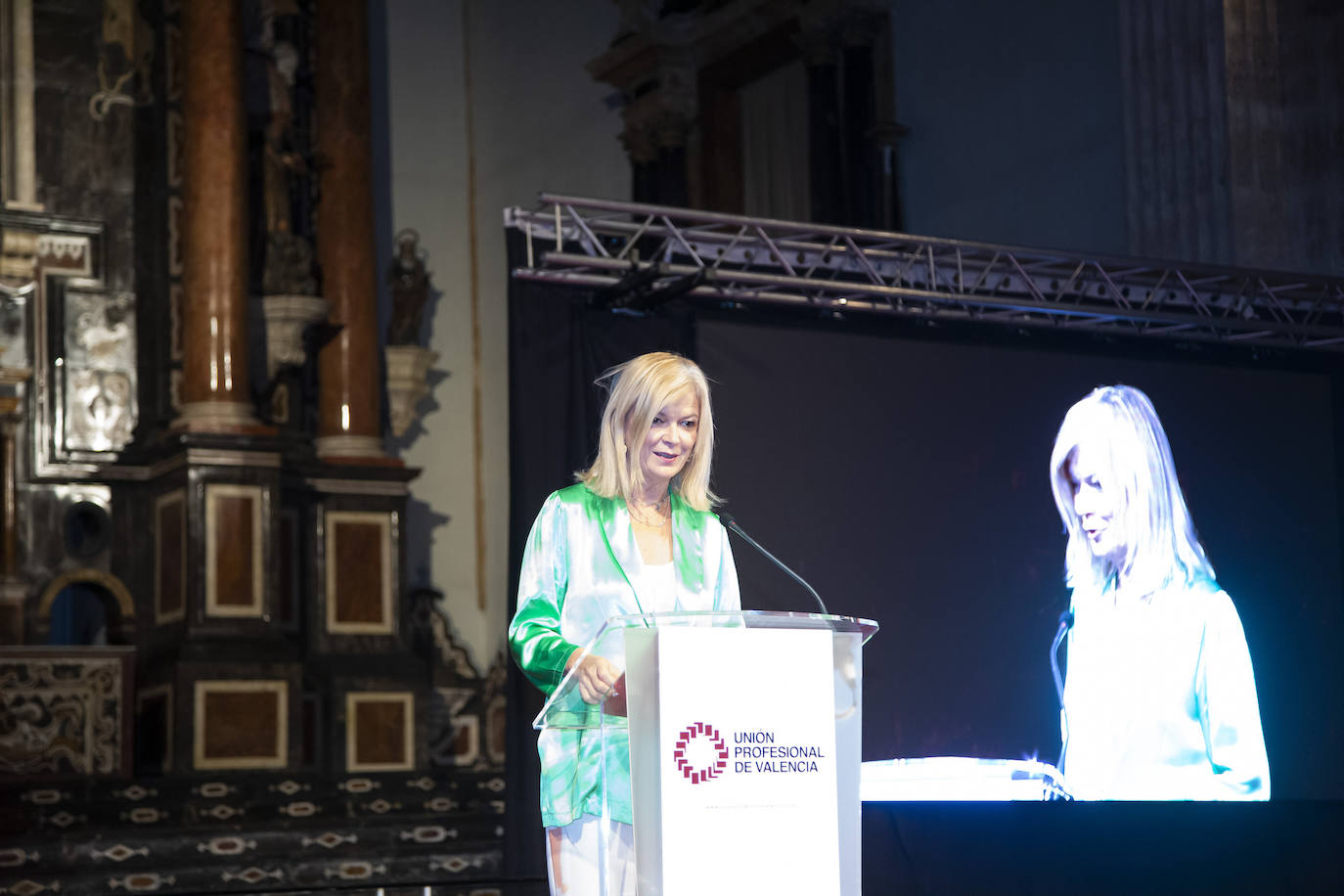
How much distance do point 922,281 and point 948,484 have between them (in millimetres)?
958

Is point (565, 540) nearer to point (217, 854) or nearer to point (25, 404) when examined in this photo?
point (217, 854)

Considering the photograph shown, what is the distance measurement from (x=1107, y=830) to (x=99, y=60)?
9197mm

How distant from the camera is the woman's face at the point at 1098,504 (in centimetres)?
675

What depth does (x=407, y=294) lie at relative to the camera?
12211 mm

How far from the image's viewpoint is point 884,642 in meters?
7.47

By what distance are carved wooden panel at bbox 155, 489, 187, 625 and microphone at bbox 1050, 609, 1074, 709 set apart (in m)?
5.11

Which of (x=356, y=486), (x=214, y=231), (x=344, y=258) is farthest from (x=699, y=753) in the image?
(x=344, y=258)

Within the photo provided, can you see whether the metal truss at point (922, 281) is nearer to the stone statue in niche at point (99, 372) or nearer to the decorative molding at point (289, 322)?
the decorative molding at point (289, 322)

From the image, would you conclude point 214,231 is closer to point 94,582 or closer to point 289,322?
point 289,322

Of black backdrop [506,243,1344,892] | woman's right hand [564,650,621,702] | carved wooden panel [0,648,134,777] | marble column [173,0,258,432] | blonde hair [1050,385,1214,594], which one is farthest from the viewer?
marble column [173,0,258,432]

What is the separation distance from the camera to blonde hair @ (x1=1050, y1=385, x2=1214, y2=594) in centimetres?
664

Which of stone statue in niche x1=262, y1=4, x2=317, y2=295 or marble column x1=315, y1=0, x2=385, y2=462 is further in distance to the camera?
marble column x1=315, y1=0, x2=385, y2=462

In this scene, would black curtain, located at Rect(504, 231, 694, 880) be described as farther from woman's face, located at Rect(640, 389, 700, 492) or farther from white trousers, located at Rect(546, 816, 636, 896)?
white trousers, located at Rect(546, 816, 636, 896)

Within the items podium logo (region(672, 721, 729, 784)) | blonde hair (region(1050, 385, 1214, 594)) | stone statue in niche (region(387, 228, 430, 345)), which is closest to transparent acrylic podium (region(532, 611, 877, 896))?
podium logo (region(672, 721, 729, 784))
